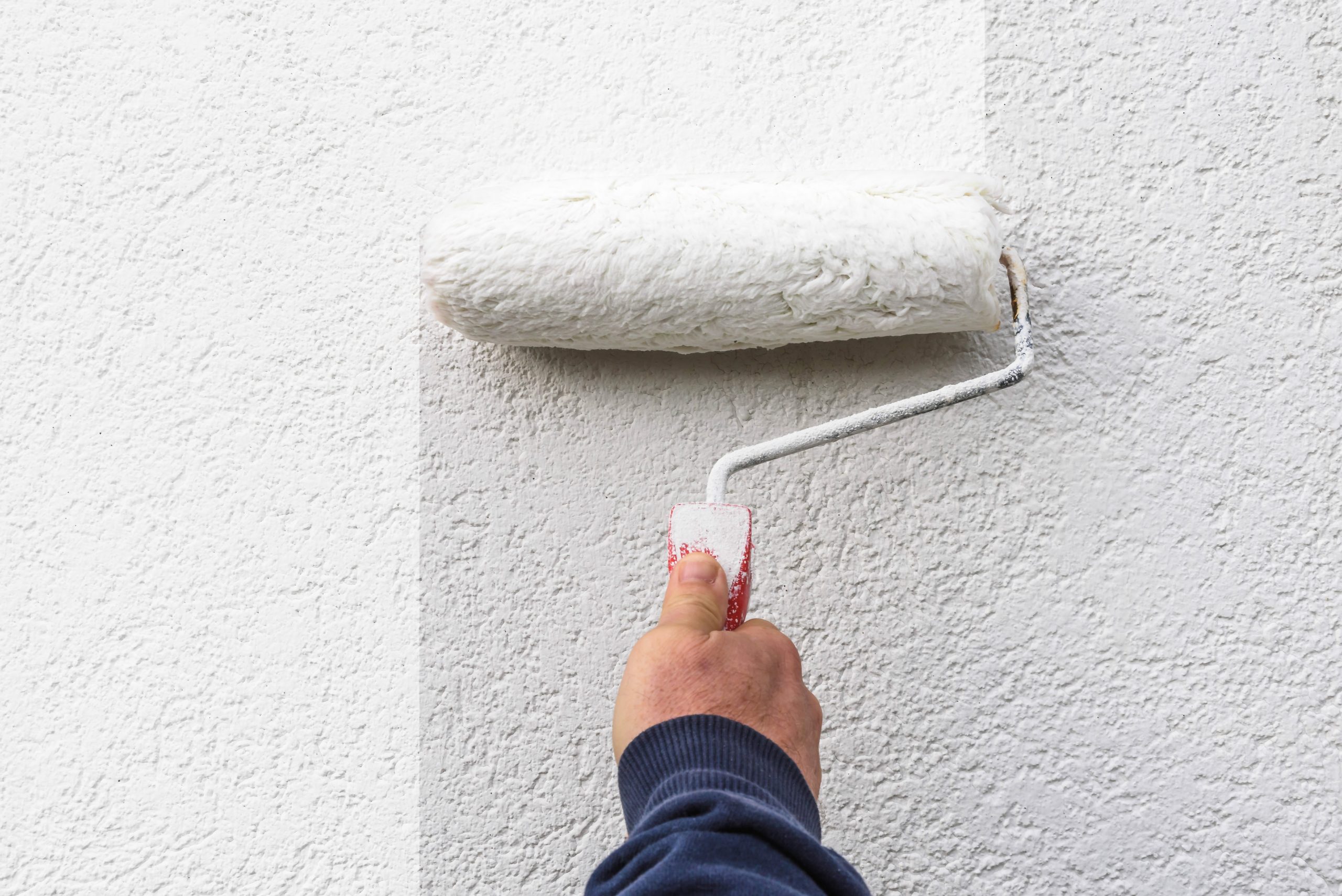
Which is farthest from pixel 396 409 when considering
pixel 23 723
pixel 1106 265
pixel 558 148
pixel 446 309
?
pixel 1106 265

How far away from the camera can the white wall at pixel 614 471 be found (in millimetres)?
583

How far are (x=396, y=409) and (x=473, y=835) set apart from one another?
0.99 feet

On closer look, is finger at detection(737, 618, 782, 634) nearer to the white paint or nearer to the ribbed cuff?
the ribbed cuff

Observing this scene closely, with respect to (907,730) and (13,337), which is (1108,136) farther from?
(13,337)

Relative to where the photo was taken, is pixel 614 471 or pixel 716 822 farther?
pixel 614 471

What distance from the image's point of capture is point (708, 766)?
0.42 m

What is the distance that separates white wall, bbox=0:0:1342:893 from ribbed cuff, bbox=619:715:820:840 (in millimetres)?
153

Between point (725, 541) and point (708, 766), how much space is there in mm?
137

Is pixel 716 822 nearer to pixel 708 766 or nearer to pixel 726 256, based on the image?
pixel 708 766

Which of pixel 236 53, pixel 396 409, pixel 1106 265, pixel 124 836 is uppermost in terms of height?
pixel 236 53

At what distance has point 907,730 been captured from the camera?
589mm

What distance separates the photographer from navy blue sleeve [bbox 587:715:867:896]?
0.37 metres

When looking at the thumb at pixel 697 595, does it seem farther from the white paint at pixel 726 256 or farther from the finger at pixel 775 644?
the white paint at pixel 726 256

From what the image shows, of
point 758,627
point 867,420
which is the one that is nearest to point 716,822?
point 758,627
